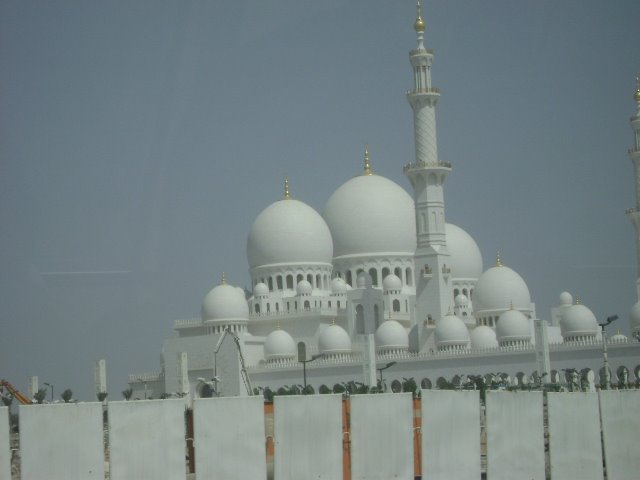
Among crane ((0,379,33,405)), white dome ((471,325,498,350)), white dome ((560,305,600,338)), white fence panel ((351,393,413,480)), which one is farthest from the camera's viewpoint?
white dome ((471,325,498,350))

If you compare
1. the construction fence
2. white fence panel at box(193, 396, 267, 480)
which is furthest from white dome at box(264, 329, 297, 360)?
white fence panel at box(193, 396, 267, 480)

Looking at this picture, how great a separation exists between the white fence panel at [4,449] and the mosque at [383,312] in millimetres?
28054

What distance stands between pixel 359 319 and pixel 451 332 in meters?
6.11

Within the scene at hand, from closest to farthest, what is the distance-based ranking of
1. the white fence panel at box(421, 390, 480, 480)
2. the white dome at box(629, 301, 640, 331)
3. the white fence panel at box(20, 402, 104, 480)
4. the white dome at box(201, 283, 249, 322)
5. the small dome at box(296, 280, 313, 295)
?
the white fence panel at box(20, 402, 104, 480)
the white fence panel at box(421, 390, 480, 480)
the white dome at box(629, 301, 640, 331)
the white dome at box(201, 283, 249, 322)
the small dome at box(296, 280, 313, 295)

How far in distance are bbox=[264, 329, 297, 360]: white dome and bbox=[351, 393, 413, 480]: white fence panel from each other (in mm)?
37054

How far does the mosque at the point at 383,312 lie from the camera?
151 ft

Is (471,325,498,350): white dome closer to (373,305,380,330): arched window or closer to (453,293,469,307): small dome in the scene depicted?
(373,305,380,330): arched window

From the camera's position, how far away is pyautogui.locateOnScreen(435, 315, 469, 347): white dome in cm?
4738

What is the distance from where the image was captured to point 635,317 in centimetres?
4425

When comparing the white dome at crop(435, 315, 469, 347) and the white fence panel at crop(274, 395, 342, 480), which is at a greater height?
the white dome at crop(435, 315, 469, 347)

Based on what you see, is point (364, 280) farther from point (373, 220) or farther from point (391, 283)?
point (373, 220)

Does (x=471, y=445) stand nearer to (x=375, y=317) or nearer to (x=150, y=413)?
(x=150, y=413)

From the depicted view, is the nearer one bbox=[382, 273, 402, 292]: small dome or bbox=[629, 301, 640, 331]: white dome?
bbox=[629, 301, 640, 331]: white dome

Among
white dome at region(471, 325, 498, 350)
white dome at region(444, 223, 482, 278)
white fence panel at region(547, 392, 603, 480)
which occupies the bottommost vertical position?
white fence panel at region(547, 392, 603, 480)
